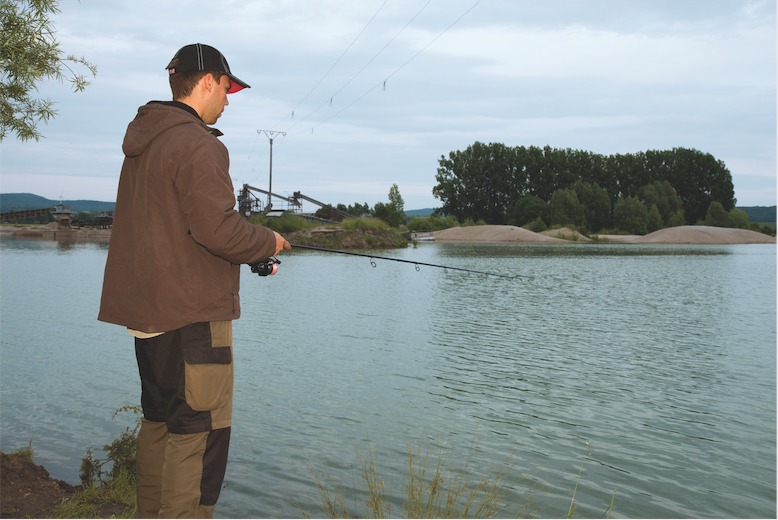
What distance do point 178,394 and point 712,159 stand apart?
376ft

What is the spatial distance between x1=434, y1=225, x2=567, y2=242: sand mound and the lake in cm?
6351

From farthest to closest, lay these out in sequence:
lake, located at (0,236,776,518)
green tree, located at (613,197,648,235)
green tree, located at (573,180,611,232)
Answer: green tree, located at (573,180,611,232), green tree, located at (613,197,648,235), lake, located at (0,236,776,518)

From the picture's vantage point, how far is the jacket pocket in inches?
124

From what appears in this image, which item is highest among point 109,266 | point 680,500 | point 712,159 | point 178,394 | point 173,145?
point 712,159

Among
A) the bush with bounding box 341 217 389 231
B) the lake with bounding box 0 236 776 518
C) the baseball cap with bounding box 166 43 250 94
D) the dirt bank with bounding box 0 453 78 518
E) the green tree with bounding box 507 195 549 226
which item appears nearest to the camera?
the baseball cap with bounding box 166 43 250 94

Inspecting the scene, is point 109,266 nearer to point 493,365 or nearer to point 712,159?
point 493,365

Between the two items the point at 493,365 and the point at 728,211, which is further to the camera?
the point at 728,211

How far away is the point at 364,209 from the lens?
9606cm

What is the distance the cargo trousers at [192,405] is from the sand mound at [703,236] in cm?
8512

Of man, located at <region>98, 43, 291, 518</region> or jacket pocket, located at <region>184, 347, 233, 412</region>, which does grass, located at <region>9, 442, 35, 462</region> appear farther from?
jacket pocket, located at <region>184, 347, 233, 412</region>

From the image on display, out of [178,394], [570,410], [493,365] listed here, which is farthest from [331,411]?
[178,394]

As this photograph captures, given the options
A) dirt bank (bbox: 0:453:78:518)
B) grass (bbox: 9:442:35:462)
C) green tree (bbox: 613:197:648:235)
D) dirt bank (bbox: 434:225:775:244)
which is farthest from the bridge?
dirt bank (bbox: 0:453:78:518)

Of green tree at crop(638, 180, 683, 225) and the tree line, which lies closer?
green tree at crop(638, 180, 683, 225)

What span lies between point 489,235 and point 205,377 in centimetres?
8347
